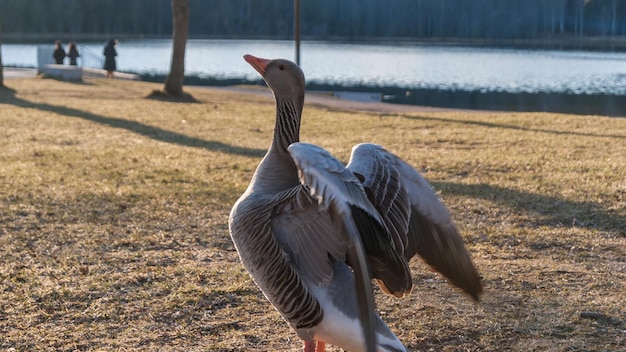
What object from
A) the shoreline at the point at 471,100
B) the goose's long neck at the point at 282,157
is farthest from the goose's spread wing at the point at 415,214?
→ the shoreline at the point at 471,100

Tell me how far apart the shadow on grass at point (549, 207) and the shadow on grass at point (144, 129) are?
3.40 meters

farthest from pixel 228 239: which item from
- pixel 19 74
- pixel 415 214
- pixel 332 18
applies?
→ pixel 332 18

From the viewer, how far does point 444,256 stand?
13.3 feet

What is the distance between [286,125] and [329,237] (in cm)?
74

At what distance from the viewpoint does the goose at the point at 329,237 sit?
10.6 ft

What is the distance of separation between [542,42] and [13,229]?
9875 centimetres

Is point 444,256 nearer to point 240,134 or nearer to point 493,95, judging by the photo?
point 240,134

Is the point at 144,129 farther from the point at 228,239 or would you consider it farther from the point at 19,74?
the point at 19,74

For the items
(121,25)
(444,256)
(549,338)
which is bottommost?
(549,338)

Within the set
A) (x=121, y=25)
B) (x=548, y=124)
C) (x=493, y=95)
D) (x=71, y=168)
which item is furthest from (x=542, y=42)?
(x=71, y=168)

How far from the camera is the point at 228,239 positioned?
666 cm

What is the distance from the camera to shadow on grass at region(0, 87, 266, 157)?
37.0 ft

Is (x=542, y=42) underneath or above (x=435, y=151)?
above

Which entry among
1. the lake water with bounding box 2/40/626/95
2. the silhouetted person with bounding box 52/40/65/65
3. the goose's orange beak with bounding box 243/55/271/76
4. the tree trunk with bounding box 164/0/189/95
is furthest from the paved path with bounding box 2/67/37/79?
the goose's orange beak with bounding box 243/55/271/76
